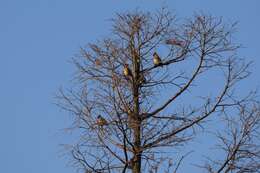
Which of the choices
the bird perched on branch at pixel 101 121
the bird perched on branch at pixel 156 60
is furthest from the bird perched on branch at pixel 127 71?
the bird perched on branch at pixel 101 121

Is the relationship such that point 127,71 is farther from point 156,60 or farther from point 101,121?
point 101,121

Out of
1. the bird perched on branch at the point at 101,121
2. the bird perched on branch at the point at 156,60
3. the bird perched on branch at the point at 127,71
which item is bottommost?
the bird perched on branch at the point at 101,121

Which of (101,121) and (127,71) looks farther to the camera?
(127,71)

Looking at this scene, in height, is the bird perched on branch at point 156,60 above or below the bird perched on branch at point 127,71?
above

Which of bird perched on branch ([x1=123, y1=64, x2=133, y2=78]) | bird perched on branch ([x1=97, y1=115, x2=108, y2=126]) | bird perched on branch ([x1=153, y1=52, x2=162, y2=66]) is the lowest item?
bird perched on branch ([x1=97, y1=115, x2=108, y2=126])

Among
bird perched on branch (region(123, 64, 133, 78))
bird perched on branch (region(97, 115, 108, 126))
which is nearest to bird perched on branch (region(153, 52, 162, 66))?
bird perched on branch (region(123, 64, 133, 78))

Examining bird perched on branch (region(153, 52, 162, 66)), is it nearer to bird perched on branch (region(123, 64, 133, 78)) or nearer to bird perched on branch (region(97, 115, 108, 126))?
bird perched on branch (region(123, 64, 133, 78))

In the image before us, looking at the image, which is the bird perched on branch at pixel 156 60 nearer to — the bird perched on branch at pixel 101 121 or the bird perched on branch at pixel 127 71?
the bird perched on branch at pixel 127 71

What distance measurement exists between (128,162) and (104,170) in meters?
Result: 0.46

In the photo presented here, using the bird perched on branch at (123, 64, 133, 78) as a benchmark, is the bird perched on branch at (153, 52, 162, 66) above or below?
above

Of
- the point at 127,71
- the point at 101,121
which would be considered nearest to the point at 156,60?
the point at 127,71

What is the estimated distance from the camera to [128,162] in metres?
17.5

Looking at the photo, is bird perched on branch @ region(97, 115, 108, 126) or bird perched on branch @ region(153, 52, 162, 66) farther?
bird perched on branch @ region(153, 52, 162, 66)

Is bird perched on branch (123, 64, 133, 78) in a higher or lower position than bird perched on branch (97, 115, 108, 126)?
higher
